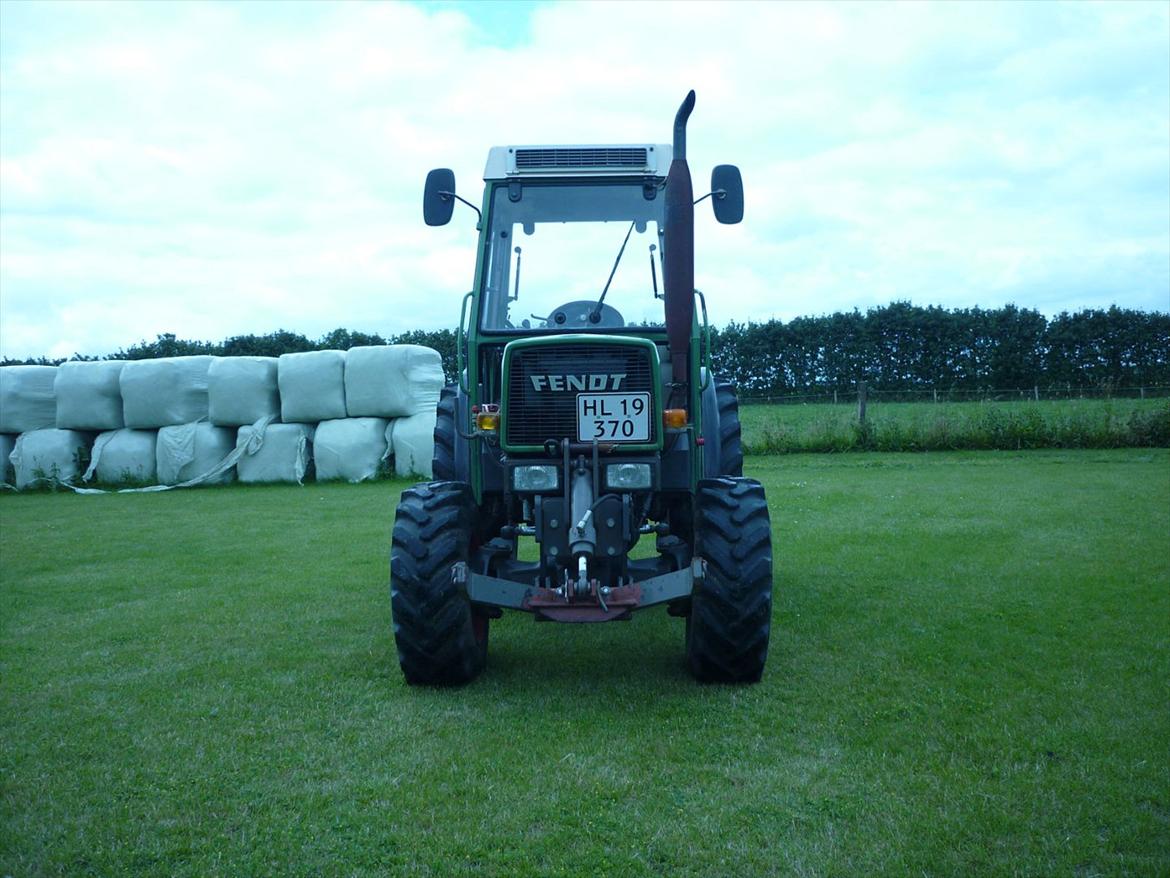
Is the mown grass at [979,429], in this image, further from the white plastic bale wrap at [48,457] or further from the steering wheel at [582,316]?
the steering wheel at [582,316]

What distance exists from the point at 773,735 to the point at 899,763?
565 mm

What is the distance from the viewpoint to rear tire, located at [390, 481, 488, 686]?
4977 mm

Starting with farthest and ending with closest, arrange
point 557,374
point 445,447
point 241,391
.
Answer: point 241,391, point 445,447, point 557,374

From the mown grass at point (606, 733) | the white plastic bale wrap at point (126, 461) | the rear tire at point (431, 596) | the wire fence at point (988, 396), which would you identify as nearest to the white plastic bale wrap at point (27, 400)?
the white plastic bale wrap at point (126, 461)

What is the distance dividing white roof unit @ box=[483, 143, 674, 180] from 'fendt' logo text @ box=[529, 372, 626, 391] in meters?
1.43

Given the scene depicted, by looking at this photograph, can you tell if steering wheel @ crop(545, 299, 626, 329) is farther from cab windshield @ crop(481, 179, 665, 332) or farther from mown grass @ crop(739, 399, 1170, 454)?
mown grass @ crop(739, 399, 1170, 454)

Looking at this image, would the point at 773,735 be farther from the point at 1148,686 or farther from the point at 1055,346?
the point at 1055,346

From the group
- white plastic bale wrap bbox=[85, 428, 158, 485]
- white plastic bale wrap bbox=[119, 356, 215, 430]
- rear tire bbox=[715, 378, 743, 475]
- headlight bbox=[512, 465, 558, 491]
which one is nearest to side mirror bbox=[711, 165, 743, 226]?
rear tire bbox=[715, 378, 743, 475]

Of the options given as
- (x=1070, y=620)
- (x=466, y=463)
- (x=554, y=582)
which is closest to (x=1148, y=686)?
(x=1070, y=620)

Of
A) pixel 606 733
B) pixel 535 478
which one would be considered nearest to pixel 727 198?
pixel 535 478

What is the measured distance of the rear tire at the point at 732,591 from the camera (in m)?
4.86

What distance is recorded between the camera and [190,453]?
1769cm

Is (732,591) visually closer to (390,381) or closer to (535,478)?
(535,478)

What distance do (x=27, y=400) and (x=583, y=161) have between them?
52.6ft
